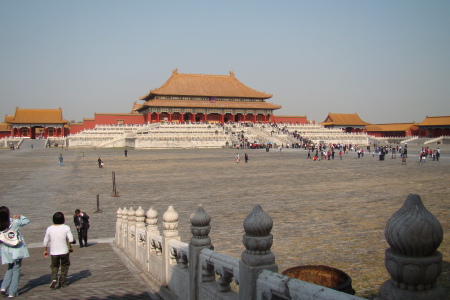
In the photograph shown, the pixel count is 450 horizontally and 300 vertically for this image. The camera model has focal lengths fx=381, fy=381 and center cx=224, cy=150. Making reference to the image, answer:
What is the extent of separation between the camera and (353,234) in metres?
8.59

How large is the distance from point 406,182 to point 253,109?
5960 centimetres

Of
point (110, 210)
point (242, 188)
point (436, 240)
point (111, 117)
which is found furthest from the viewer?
point (111, 117)

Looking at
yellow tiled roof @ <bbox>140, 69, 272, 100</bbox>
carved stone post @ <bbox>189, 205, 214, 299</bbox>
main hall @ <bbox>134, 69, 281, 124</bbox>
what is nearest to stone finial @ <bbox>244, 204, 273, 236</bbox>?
carved stone post @ <bbox>189, 205, 214, 299</bbox>

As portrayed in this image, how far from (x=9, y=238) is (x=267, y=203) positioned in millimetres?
8852

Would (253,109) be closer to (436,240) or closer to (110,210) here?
(110,210)

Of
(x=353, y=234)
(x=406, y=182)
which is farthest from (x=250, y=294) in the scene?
(x=406, y=182)

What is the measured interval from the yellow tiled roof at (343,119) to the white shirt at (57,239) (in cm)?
8445

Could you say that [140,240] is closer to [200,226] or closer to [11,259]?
[11,259]

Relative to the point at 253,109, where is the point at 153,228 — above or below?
below

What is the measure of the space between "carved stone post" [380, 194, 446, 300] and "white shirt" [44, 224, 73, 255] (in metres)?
5.45

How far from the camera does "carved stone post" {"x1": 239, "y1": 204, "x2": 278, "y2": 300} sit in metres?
3.40

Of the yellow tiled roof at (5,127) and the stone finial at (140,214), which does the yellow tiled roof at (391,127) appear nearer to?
the yellow tiled roof at (5,127)

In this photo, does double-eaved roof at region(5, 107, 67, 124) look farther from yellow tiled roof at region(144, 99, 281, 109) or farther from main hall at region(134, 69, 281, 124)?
yellow tiled roof at region(144, 99, 281, 109)

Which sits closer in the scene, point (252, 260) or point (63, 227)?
point (252, 260)
